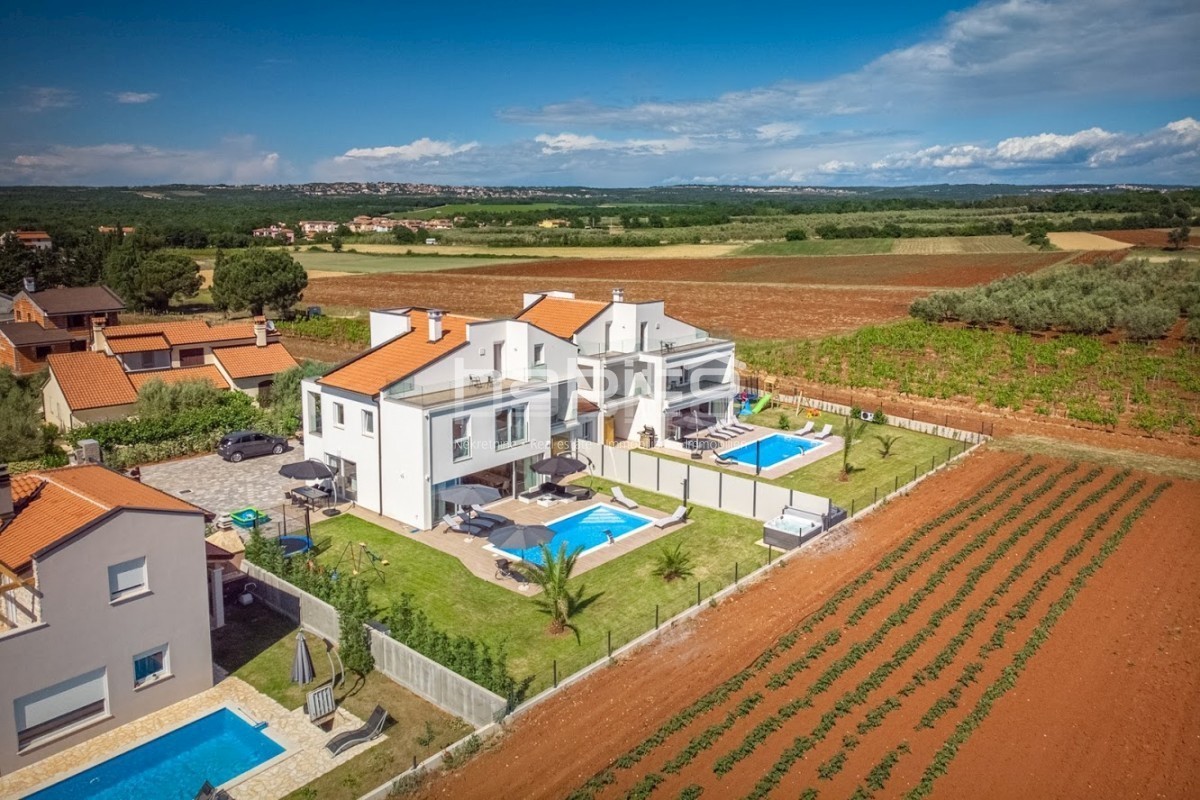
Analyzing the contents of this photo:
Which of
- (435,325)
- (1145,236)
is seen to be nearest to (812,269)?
(1145,236)

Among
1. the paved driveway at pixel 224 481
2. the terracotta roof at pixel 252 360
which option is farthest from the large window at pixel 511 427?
the terracotta roof at pixel 252 360

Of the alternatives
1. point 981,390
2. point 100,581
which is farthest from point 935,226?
point 100,581

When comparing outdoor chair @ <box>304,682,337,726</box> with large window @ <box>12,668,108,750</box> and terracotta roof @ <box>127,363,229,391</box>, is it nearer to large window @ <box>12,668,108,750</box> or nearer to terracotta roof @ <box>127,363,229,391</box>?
large window @ <box>12,668,108,750</box>

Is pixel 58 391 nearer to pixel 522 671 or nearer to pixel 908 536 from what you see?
pixel 522 671

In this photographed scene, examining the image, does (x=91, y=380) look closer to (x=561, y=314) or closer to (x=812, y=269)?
(x=561, y=314)

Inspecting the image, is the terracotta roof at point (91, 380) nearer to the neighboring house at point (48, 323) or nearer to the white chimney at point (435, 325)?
the neighboring house at point (48, 323)

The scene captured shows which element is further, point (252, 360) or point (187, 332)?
point (187, 332)

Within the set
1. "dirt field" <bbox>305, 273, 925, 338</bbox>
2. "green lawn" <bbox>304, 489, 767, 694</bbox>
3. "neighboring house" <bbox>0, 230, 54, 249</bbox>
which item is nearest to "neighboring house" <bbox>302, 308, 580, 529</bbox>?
"green lawn" <bbox>304, 489, 767, 694</bbox>
